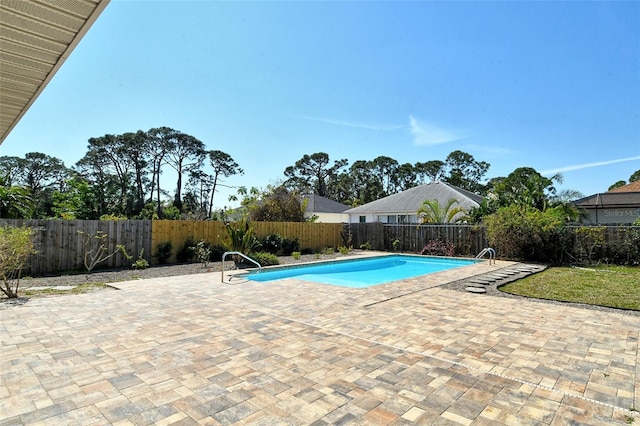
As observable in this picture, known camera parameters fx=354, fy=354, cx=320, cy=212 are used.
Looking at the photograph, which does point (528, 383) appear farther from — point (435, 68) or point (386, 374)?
point (435, 68)

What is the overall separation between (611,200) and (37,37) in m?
25.9

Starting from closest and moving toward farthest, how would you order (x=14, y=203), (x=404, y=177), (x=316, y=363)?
(x=316, y=363) < (x=14, y=203) < (x=404, y=177)

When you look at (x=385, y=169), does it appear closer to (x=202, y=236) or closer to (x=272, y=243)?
(x=272, y=243)

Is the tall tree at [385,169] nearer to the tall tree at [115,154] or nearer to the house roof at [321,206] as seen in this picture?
the house roof at [321,206]

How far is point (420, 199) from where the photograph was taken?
88.0ft

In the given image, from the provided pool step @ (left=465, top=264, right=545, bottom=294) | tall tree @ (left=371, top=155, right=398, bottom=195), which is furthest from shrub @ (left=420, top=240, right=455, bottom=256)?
tall tree @ (left=371, top=155, right=398, bottom=195)

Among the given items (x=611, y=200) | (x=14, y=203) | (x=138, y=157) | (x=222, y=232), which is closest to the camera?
(x=14, y=203)

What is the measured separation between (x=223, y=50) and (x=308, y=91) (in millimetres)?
4994

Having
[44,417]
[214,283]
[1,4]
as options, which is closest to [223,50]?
[214,283]

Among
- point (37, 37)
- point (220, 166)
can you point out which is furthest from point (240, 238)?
point (220, 166)

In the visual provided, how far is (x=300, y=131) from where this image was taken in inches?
896

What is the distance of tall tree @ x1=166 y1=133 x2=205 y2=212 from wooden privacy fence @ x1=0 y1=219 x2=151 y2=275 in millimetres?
29317

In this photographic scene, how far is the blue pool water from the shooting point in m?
11.4

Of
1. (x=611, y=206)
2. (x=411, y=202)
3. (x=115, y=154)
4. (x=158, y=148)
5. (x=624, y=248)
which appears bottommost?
(x=624, y=248)
